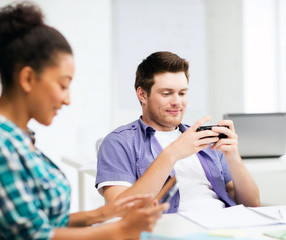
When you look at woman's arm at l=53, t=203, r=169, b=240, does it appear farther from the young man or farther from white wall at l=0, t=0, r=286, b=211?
white wall at l=0, t=0, r=286, b=211

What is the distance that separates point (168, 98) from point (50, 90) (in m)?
0.82

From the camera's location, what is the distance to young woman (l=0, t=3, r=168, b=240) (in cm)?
75

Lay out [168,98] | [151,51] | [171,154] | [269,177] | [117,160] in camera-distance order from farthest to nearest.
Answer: [151,51] → [269,177] → [168,98] → [117,160] → [171,154]

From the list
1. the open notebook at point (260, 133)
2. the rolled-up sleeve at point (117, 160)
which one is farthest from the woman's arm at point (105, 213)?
the open notebook at point (260, 133)

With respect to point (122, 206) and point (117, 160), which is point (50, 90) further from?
point (117, 160)

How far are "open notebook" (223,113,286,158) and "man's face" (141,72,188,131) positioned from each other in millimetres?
772

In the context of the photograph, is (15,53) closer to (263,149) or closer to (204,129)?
(204,129)

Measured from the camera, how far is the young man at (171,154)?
139 cm

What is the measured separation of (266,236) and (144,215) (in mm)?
366

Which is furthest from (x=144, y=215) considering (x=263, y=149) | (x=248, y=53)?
(x=248, y=53)

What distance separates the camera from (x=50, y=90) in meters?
0.85

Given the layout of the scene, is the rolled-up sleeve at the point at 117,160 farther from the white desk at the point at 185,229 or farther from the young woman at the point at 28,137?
the young woman at the point at 28,137

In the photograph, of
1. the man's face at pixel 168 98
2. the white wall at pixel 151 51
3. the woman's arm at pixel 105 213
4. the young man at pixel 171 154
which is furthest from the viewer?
the white wall at pixel 151 51

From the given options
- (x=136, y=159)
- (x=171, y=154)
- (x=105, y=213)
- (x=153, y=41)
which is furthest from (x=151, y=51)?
(x=105, y=213)
